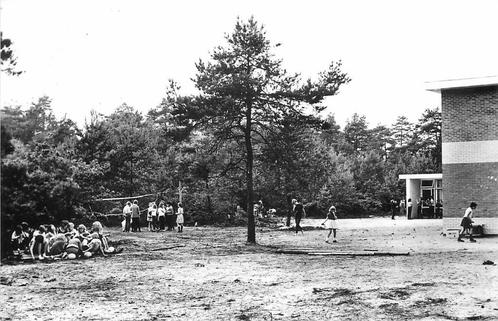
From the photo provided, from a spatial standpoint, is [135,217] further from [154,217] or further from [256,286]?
[256,286]

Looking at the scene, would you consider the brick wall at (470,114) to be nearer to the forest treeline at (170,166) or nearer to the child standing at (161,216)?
the forest treeline at (170,166)

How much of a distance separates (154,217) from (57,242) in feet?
37.5

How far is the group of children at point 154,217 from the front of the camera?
87.6ft

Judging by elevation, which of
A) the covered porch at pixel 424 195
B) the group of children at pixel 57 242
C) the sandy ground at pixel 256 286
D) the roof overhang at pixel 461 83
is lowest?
the sandy ground at pixel 256 286

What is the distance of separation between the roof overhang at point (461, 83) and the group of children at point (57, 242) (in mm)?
14135

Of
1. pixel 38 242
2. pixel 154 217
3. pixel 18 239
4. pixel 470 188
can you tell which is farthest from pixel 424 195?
pixel 38 242

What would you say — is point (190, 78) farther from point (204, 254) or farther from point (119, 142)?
point (119, 142)

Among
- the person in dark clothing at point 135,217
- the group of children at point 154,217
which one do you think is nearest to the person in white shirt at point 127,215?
the group of children at point 154,217

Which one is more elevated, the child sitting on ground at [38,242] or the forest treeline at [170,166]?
the forest treeline at [170,166]

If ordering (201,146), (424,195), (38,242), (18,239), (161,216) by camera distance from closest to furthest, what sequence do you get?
(38,242) < (18,239) < (201,146) < (161,216) < (424,195)

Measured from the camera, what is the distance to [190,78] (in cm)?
2188

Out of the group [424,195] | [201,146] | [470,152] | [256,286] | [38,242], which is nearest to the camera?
[256,286]

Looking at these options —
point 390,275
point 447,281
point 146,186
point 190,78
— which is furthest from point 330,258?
point 146,186

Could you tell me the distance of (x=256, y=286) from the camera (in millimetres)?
11852
